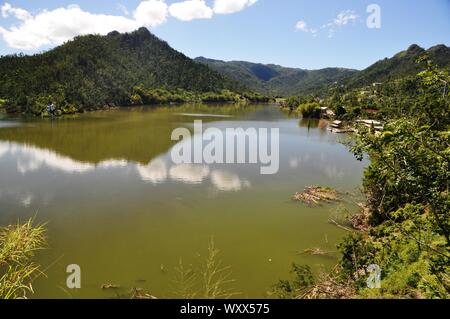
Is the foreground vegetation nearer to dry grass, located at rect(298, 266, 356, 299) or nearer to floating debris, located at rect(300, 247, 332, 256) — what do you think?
dry grass, located at rect(298, 266, 356, 299)

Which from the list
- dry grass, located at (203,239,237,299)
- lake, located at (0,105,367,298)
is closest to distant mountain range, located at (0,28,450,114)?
lake, located at (0,105,367,298)

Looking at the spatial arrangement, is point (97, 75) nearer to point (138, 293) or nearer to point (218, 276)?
point (218, 276)

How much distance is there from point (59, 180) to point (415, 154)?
19.6 m

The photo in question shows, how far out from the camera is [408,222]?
10680mm

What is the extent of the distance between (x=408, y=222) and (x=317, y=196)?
690 centimetres

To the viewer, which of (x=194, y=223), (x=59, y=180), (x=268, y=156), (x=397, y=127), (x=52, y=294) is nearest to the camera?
(x=397, y=127)

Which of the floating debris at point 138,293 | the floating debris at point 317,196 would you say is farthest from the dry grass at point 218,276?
the floating debris at point 317,196

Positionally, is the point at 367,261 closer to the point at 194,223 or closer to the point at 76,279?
the point at 194,223

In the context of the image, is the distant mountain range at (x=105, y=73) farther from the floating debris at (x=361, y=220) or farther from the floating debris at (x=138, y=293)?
the floating debris at (x=138, y=293)

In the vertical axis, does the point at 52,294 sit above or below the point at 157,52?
below

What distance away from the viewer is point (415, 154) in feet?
17.2

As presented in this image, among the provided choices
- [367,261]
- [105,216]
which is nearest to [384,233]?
[367,261]

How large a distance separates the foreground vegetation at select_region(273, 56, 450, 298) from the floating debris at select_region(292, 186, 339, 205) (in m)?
3.79

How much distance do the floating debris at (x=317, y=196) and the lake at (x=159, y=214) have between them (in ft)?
1.85
